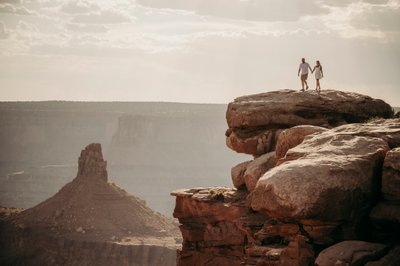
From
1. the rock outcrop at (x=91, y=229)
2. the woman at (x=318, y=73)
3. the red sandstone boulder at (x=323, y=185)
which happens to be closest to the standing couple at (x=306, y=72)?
the woman at (x=318, y=73)

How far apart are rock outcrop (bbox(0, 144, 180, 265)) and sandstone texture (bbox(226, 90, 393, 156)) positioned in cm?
6796

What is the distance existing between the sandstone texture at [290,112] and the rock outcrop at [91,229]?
6796 cm

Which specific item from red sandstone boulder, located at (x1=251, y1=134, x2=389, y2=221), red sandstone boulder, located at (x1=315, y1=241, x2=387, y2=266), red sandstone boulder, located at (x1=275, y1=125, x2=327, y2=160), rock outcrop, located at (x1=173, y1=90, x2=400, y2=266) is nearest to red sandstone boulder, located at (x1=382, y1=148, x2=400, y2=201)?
rock outcrop, located at (x1=173, y1=90, x2=400, y2=266)

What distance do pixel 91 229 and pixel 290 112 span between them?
82.4 meters

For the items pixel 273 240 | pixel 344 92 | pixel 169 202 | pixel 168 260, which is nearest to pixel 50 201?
pixel 168 260

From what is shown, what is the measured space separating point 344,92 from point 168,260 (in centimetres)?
6913

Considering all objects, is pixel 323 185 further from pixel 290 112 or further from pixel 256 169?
pixel 290 112

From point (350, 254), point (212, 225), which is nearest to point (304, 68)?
point (212, 225)

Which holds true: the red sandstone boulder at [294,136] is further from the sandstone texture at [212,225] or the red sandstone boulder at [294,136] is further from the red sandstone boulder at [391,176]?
the red sandstone boulder at [391,176]

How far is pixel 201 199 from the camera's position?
37438 millimetres

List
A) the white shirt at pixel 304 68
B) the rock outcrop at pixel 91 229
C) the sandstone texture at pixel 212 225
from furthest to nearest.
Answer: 1. the rock outcrop at pixel 91 229
2. the white shirt at pixel 304 68
3. the sandstone texture at pixel 212 225

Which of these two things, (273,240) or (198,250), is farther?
(198,250)

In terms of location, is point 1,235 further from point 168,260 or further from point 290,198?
point 290,198

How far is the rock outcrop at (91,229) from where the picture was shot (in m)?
106
